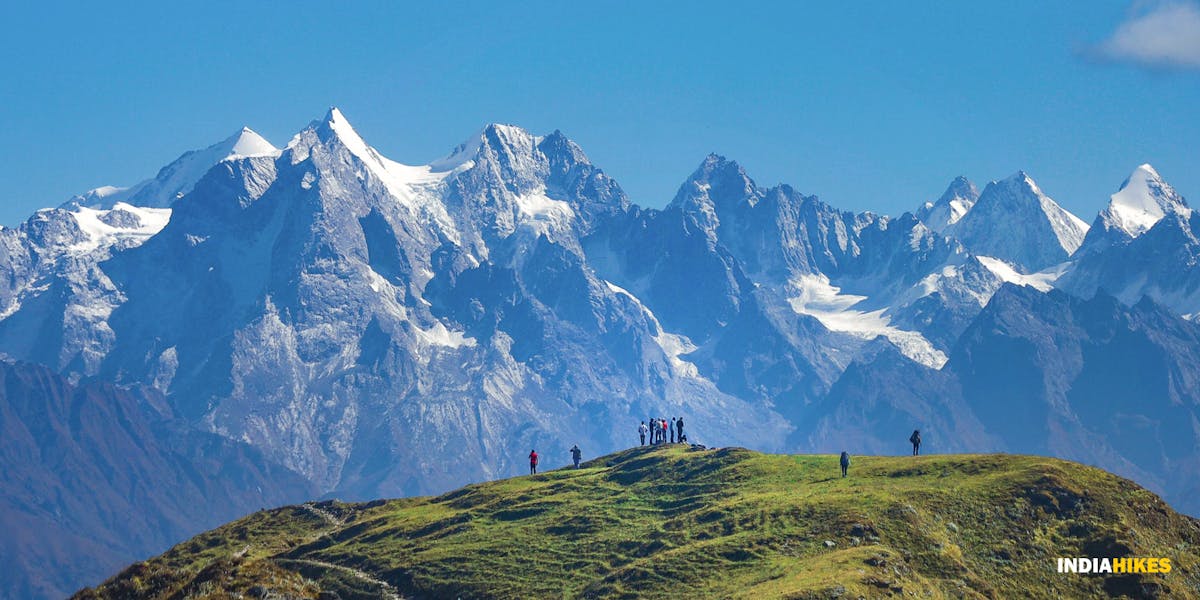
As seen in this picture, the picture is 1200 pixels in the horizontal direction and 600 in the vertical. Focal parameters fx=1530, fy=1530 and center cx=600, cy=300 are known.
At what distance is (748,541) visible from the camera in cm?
12456

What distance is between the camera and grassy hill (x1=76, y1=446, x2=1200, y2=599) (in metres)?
114

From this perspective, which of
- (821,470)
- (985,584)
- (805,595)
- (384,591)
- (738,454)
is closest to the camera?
(805,595)

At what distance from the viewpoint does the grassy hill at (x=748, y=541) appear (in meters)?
114

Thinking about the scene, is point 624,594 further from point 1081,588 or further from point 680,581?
point 1081,588

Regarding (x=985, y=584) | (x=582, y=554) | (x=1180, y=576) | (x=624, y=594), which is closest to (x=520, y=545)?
(x=582, y=554)

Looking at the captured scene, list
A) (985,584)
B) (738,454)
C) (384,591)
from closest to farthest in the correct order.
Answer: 1. (985,584)
2. (384,591)
3. (738,454)

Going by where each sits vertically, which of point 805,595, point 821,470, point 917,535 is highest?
point 821,470

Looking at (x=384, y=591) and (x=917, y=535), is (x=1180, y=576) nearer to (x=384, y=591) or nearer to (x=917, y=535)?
(x=917, y=535)

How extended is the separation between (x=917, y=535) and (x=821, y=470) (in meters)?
33.6

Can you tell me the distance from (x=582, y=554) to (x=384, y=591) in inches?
694

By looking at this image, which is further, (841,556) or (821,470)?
(821,470)

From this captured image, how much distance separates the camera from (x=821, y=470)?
155 m

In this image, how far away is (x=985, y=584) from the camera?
115 meters

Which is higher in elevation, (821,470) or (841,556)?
(821,470)
